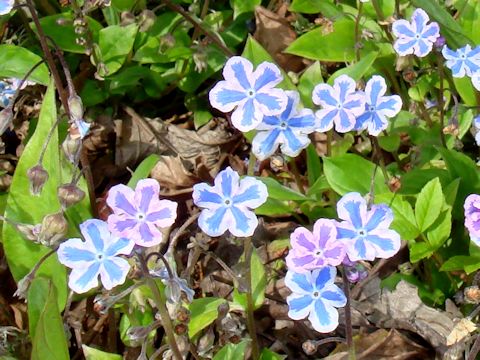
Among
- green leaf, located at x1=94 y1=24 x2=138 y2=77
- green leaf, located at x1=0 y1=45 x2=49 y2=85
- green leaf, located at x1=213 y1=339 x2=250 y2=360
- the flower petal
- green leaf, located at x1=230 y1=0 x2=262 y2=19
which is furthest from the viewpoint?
green leaf, located at x1=230 y1=0 x2=262 y2=19

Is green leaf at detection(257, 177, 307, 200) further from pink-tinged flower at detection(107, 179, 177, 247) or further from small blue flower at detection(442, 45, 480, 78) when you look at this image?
pink-tinged flower at detection(107, 179, 177, 247)

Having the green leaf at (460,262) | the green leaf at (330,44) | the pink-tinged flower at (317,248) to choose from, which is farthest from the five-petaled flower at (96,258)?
the green leaf at (330,44)

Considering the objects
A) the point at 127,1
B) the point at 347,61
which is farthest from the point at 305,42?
the point at 127,1

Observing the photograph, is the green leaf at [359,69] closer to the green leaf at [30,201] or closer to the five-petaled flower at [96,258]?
the green leaf at [30,201]

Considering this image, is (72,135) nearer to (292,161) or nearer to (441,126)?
(292,161)

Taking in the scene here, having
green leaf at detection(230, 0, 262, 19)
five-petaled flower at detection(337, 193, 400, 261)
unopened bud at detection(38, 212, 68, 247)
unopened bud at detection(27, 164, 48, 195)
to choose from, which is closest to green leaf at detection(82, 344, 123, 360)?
unopened bud at detection(38, 212, 68, 247)

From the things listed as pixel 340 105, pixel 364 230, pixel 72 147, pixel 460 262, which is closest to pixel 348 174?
pixel 340 105
